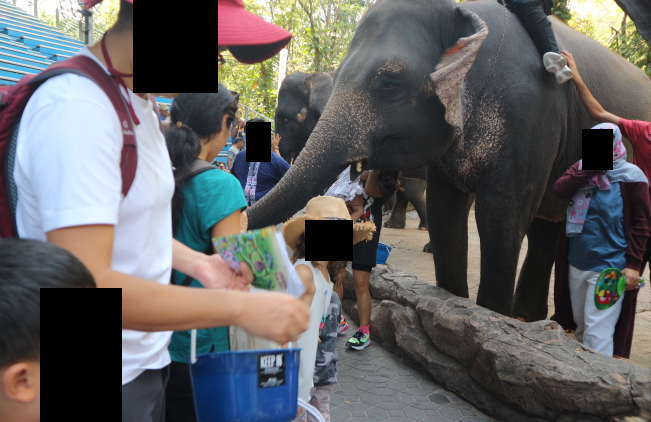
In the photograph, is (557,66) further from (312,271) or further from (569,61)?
(312,271)

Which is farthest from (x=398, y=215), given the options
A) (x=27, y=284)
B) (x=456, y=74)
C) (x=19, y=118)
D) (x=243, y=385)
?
(x=27, y=284)

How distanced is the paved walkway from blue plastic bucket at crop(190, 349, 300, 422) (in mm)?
2213

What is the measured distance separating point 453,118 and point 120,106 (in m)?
2.79

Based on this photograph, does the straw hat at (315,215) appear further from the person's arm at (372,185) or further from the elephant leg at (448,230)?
the person's arm at (372,185)

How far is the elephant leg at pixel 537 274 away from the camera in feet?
18.1

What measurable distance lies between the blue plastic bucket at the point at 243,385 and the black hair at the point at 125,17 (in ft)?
2.93

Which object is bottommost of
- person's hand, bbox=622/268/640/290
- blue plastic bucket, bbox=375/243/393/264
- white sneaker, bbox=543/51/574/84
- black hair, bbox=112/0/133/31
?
blue plastic bucket, bbox=375/243/393/264

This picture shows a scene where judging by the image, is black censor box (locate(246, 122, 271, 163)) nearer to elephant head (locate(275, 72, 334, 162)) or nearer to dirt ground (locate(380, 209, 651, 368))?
dirt ground (locate(380, 209, 651, 368))

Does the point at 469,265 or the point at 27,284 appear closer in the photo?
the point at 27,284

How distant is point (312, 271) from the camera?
2.83 meters

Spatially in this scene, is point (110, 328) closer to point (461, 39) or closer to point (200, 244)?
point (200, 244)

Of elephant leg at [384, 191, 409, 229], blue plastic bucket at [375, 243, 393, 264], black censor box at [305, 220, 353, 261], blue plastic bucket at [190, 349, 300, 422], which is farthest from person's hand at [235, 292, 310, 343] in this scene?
elephant leg at [384, 191, 409, 229]

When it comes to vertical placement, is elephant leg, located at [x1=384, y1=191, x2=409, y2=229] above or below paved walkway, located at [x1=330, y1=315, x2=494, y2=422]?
above

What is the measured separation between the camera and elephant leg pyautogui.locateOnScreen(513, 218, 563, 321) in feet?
18.1
